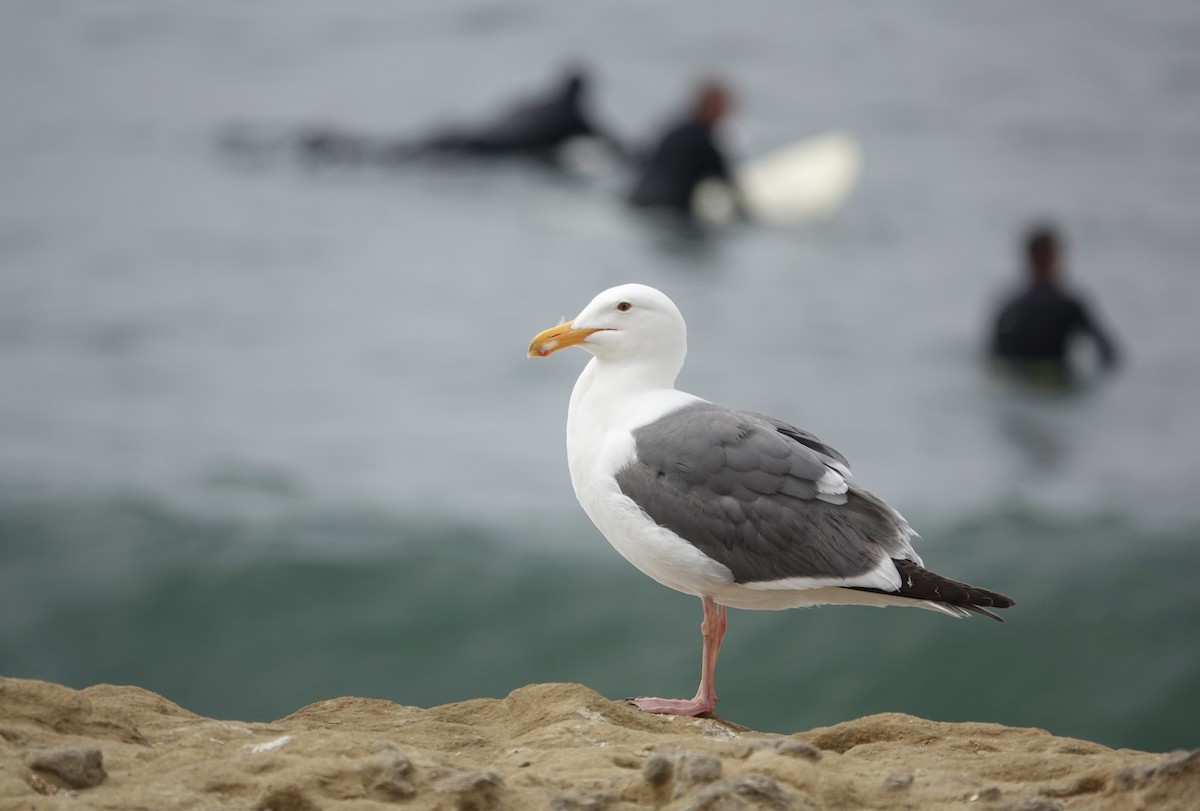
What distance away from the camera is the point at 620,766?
4.80 metres

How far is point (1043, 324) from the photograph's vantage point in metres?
21.0

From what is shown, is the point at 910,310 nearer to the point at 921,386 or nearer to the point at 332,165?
the point at 921,386

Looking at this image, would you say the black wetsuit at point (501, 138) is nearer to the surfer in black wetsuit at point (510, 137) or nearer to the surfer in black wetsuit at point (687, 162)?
the surfer in black wetsuit at point (510, 137)

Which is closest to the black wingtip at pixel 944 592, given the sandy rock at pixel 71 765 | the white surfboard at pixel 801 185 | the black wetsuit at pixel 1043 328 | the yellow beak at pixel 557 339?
the yellow beak at pixel 557 339

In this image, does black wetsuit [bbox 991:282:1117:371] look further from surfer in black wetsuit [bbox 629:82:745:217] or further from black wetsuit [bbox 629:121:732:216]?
black wetsuit [bbox 629:121:732:216]

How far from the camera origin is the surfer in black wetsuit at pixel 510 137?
28.9 meters

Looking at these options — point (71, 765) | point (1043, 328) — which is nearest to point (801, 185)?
point (1043, 328)

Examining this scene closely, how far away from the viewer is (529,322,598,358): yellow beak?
6332 mm

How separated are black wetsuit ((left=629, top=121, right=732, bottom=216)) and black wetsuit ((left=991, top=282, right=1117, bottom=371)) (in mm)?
6070

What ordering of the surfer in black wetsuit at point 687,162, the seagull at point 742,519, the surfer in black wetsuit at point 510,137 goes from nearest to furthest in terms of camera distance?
the seagull at point 742,519
the surfer in black wetsuit at point 687,162
the surfer in black wetsuit at point 510,137

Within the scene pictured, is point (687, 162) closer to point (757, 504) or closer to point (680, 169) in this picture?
point (680, 169)

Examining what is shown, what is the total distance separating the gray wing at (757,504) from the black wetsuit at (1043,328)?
14978mm

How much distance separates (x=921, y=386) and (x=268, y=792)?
62.5 feet

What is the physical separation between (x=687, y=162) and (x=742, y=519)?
20718 mm
